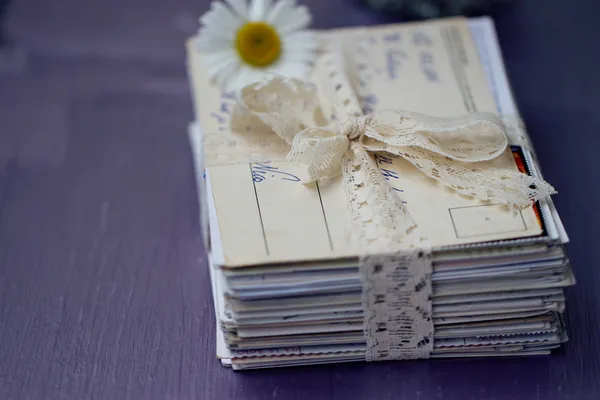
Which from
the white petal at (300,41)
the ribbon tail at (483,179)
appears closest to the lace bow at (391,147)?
the ribbon tail at (483,179)

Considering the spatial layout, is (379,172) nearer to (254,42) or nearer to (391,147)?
(391,147)

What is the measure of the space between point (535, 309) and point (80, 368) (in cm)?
41

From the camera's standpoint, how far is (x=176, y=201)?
3.02 ft

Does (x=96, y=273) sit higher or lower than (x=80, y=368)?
higher

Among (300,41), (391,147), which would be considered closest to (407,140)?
(391,147)

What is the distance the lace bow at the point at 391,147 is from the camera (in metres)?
0.72

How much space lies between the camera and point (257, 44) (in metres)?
0.89

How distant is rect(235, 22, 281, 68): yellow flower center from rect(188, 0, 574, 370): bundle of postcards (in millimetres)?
57

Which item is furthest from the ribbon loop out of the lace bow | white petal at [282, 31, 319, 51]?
white petal at [282, 31, 319, 51]

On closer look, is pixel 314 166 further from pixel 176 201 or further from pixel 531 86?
pixel 531 86

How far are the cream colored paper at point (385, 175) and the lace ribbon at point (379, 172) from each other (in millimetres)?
12

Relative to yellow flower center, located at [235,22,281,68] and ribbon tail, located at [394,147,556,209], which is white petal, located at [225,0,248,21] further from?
ribbon tail, located at [394,147,556,209]

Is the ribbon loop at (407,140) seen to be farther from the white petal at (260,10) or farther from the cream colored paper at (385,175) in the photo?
the white petal at (260,10)

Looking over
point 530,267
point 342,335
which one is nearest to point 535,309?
point 530,267
